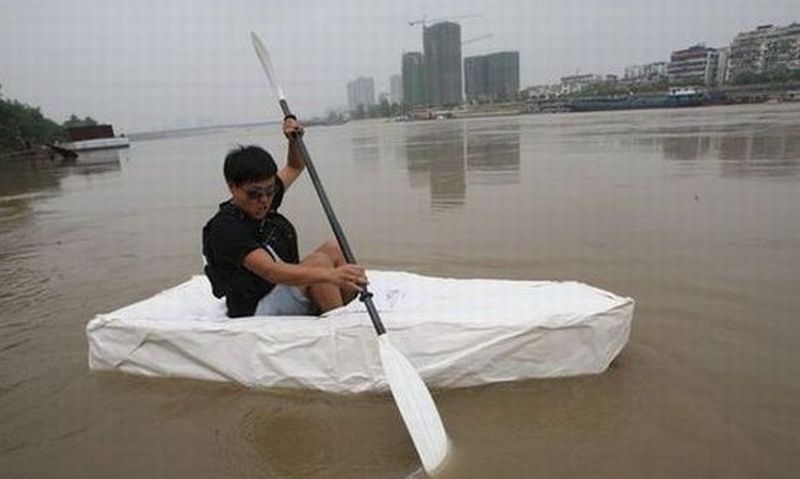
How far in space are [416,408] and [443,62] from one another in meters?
130

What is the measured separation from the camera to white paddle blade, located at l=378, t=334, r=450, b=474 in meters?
2.71

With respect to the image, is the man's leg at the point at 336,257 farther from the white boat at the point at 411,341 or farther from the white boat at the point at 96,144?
the white boat at the point at 96,144

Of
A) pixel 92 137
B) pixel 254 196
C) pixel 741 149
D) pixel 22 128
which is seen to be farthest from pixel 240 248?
pixel 22 128

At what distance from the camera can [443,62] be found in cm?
12694

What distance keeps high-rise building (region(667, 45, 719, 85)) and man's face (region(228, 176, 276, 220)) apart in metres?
121

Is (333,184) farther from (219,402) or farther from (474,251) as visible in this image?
(219,402)

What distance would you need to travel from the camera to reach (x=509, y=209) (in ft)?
28.3

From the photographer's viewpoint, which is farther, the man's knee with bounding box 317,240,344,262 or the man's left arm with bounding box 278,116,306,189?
the man's left arm with bounding box 278,116,306,189

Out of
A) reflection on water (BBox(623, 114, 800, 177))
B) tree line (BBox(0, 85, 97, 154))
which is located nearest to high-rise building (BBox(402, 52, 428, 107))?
tree line (BBox(0, 85, 97, 154))

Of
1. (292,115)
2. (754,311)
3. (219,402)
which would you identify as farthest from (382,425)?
(754,311)

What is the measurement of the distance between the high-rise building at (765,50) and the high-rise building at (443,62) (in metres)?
51.8

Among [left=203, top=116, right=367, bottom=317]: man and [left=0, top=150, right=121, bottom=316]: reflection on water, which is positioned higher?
→ [left=203, top=116, right=367, bottom=317]: man

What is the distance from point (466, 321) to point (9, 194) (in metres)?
18.3

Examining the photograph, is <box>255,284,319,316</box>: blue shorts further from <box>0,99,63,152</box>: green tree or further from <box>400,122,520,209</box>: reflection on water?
<box>0,99,63,152</box>: green tree
